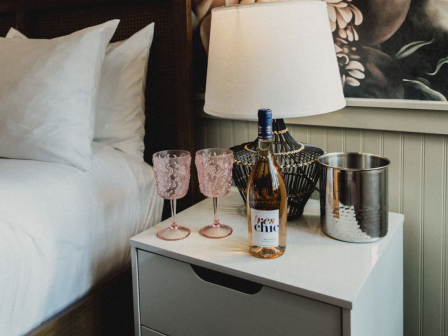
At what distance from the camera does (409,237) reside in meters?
1.25

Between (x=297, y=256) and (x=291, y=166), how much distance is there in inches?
8.7

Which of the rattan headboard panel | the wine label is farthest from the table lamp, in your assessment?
the rattan headboard panel

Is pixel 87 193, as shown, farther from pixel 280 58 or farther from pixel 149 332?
pixel 280 58

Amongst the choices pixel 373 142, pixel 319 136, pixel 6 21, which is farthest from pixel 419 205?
pixel 6 21

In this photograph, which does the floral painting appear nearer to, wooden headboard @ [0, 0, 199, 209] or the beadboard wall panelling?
the beadboard wall panelling

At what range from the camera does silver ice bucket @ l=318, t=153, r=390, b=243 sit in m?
0.93

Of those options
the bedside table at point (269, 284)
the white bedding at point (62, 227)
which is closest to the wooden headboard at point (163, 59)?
the white bedding at point (62, 227)

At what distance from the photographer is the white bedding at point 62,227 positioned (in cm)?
95

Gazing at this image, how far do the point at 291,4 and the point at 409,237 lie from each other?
764 mm

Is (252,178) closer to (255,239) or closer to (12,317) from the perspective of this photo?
(255,239)

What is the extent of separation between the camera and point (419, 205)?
47.8 inches

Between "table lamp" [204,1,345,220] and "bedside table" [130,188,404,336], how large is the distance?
312 millimetres

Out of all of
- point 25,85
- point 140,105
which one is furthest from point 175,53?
point 25,85

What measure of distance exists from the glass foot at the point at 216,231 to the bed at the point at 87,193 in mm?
301
